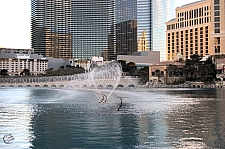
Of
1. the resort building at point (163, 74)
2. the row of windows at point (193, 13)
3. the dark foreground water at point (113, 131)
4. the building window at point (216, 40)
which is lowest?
the dark foreground water at point (113, 131)

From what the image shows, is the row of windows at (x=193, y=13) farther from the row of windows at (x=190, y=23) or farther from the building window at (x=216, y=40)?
the building window at (x=216, y=40)

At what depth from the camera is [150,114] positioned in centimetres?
2562

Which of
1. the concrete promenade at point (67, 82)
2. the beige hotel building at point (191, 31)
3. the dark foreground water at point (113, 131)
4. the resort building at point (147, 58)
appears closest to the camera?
the dark foreground water at point (113, 131)

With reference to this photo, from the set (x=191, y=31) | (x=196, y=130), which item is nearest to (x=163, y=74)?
(x=191, y=31)

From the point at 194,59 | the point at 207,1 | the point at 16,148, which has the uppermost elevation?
the point at 207,1

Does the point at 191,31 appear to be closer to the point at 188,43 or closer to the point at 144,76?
the point at 188,43

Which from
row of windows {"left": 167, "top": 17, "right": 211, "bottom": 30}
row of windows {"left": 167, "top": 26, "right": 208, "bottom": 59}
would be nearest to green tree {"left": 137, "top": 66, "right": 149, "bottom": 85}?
row of windows {"left": 167, "top": 26, "right": 208, "bottom": 59}

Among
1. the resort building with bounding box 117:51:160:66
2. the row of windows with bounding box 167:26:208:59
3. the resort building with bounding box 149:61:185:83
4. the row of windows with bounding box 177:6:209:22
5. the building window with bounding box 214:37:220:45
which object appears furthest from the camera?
the resort building with bounding box 117:51:160:66

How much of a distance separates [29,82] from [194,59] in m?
55.9

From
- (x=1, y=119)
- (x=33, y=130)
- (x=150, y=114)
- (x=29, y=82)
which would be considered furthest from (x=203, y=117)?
(x=29, y=82)

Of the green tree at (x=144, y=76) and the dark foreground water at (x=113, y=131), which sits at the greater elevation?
the green tree at (x=144, y=76)

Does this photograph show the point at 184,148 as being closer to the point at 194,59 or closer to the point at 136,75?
the point at 194,59

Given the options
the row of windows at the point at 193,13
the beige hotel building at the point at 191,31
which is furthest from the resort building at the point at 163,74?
the row of windows at the point at 193,13

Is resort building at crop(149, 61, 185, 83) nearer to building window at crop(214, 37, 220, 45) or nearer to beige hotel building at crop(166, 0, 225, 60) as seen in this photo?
building window at crop(214, 37, 220, 45)
